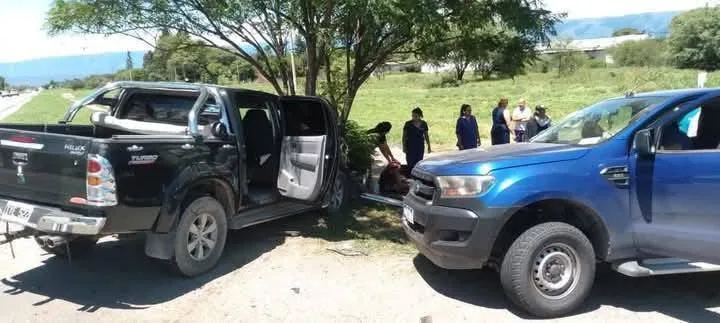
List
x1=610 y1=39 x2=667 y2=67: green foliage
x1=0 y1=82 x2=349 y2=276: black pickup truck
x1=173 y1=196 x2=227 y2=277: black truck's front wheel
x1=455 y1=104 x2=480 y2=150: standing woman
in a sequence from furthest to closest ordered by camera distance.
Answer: x1=610 y1=39 x2=667 y2=67: green foliage → x1=455 y1=104 x2=480 y2=150: standing woman → x1=173 y1=196 x2=227 y2=277: black truck's front wheel → x1=0 y1=82 x2=349 y2=276: black pickup truck

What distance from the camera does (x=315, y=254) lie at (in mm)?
7094

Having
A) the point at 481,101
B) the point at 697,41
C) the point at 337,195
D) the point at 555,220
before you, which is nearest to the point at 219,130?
the point at 337,195

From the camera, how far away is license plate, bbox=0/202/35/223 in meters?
5.52

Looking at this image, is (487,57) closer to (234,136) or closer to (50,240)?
(234,136)

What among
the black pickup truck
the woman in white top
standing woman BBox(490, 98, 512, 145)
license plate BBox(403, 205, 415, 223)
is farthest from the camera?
the woman in white top

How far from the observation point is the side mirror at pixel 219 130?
6414mm

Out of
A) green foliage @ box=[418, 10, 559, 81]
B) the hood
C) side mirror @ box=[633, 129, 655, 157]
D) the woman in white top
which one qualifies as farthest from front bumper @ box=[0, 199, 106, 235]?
the woman in white top

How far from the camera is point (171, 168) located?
576cm

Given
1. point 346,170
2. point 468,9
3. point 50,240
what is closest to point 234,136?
point 50,240

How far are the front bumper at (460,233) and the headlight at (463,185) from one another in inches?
3.6

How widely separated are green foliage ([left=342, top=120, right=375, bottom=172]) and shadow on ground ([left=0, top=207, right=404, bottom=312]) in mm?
2454

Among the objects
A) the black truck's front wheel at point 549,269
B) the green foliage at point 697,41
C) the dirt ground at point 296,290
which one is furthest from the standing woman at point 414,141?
the green foliage at point 697,41

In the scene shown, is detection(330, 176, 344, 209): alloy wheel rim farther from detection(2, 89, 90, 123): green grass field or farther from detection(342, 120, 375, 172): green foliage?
detection(2, 89, 90, 123): green grass field

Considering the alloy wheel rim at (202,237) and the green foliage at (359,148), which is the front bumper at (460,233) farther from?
the green foliage at (359,148)
